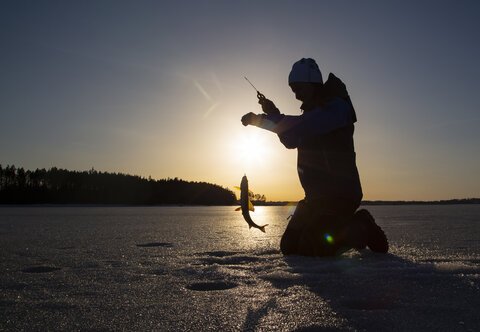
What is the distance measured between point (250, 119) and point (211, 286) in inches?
93.5

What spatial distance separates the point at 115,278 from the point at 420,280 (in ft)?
7.48

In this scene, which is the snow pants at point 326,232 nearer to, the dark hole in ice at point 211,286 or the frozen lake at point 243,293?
the frozen lake at point 243,293

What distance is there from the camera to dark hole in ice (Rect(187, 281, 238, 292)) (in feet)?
9.07

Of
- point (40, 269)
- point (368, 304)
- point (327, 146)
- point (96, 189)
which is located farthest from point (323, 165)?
point (96, 189)

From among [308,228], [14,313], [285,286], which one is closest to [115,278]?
[14,313]

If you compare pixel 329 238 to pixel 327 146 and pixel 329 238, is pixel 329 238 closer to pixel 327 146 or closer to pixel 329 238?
pixel 329 238

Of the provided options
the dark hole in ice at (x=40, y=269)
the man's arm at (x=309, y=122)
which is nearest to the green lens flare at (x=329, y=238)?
the man's arm at (x=309, y=122)

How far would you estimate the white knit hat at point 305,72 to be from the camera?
15.0ft

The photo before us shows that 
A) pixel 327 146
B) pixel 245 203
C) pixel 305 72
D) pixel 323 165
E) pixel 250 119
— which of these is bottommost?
pixel 245 203

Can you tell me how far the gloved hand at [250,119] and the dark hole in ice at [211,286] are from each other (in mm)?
2243

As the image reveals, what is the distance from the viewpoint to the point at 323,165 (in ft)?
15.3

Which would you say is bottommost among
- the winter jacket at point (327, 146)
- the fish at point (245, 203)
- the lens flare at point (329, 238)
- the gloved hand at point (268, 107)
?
the lens flare at point (329, 238)

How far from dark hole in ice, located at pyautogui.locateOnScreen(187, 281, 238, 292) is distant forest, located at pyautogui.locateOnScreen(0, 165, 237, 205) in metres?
97.1

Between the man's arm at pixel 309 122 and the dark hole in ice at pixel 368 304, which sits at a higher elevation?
the man's arm at pixel 309 122
